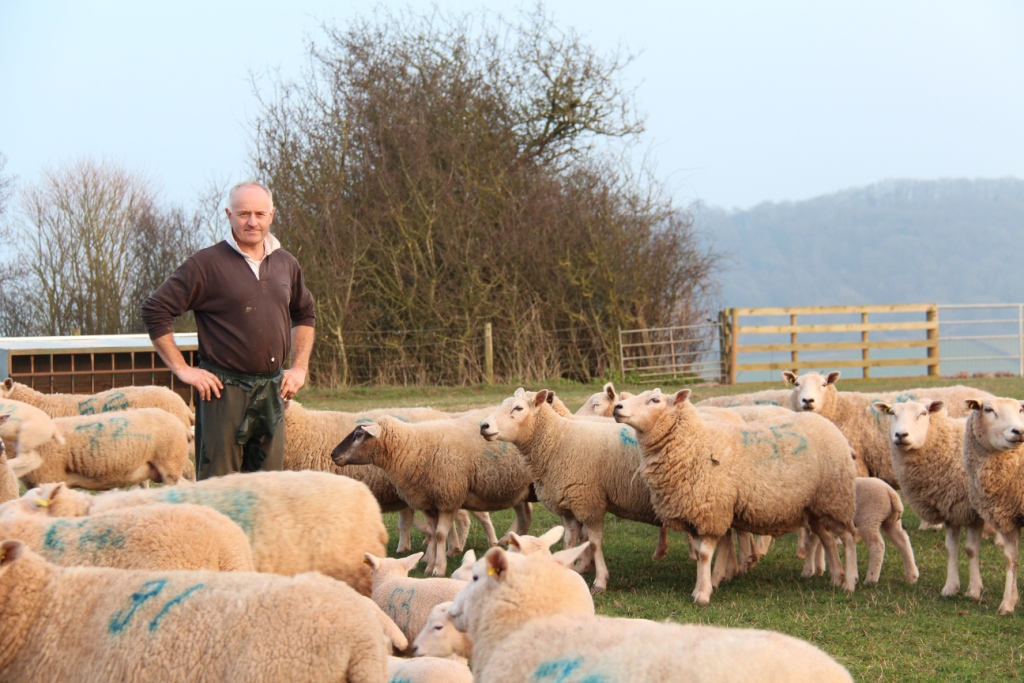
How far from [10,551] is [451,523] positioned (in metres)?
4.85

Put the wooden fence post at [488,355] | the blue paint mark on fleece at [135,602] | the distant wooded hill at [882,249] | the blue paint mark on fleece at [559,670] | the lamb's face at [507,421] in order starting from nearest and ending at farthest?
the blue paint mark on fleece at [559,670] → the blue paint mark on fleece at [135,602] → the lamb's face at [507,421] → the wooden fence post at [488,355] → the distant wooded hill at [882,249]

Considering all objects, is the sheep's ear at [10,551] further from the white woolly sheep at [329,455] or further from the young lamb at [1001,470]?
the young lamb at [1001,470]

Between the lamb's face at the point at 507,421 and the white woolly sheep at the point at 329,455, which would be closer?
the lamb's face at the point at 507,421

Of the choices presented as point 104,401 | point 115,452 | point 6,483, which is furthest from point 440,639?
point 104,401

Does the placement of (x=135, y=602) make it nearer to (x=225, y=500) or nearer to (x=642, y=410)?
(x=225, y=500)

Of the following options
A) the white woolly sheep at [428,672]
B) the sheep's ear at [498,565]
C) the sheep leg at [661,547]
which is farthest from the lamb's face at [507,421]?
the sheep's ear at [498,565]

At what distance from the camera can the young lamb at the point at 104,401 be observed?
33.3 ft

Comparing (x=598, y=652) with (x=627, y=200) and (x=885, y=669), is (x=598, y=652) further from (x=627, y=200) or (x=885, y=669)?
(x=627, y=200)

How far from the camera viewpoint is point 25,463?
7711mm

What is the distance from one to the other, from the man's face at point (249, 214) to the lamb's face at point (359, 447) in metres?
2.92

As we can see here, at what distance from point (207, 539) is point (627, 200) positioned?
71.3ft

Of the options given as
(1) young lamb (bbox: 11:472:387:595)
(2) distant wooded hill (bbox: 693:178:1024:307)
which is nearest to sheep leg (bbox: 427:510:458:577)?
(1) young lamb (bbox: 11:472:387:595)

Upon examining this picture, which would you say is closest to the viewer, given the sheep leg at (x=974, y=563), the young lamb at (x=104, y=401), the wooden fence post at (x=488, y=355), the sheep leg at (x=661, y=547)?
the sheep leg at (x=974, y=563)

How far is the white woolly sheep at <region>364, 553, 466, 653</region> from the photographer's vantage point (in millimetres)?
4641
